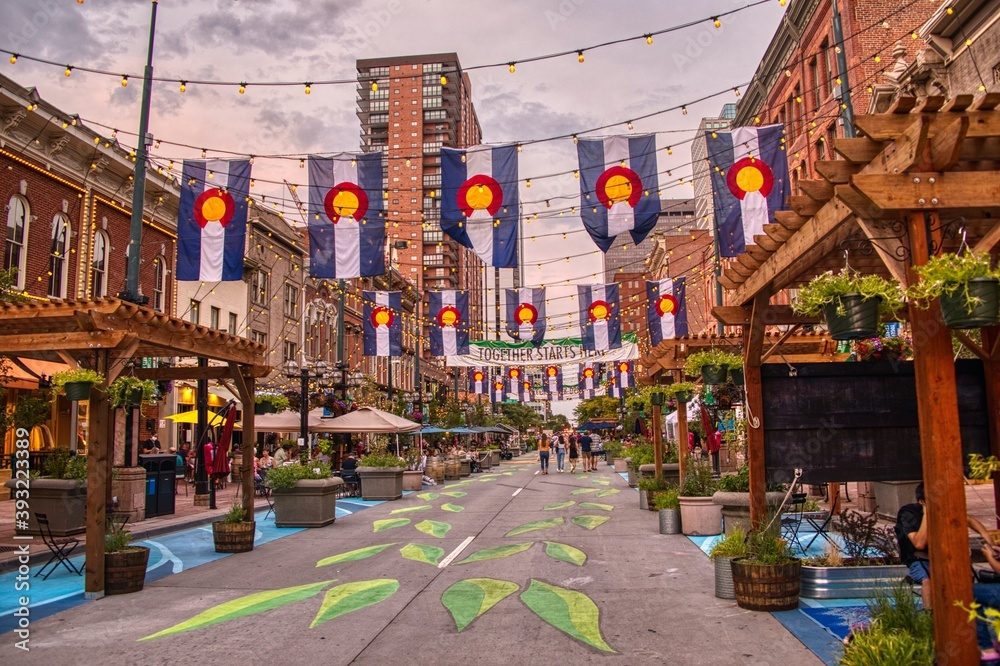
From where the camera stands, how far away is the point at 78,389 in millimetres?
10281

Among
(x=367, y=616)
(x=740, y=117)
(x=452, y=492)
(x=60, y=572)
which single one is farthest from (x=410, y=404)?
(x=367, y=616)

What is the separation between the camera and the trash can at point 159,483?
1861 cm

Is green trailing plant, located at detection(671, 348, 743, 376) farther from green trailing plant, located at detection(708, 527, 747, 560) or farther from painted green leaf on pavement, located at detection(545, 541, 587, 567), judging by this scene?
green trailing plant, located at detection(708, 527, 747, 560)

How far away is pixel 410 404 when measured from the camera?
45.2m

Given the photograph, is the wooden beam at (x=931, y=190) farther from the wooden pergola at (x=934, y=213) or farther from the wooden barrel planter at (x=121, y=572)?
the wooden barrel planter at (x=121, y=572)

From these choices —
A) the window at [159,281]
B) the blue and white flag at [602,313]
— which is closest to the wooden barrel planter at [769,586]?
the blue and white flag at [602,313]

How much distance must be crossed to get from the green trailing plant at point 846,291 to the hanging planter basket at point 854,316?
0.03m

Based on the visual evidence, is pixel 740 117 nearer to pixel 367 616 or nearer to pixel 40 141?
pixel 40 141

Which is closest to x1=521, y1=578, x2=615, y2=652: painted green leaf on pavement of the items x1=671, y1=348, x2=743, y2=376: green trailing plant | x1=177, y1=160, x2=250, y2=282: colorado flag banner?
x1=671, y1=348, x2=743, y2=376: green trailing plant

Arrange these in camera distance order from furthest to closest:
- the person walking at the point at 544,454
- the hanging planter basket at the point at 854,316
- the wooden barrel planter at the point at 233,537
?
the person walking at the point at 544,454 → the wooden barrel planter at the point at 233,537 → the hanging planter basket at the point at 854,316

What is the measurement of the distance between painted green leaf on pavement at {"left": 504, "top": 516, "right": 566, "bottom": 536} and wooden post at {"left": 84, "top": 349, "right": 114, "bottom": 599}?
746 cm

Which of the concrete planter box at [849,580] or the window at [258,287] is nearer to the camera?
the concrete planter box at [849,580]

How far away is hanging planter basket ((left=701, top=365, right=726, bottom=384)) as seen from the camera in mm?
11984

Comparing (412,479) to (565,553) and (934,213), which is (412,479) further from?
(934,213)
